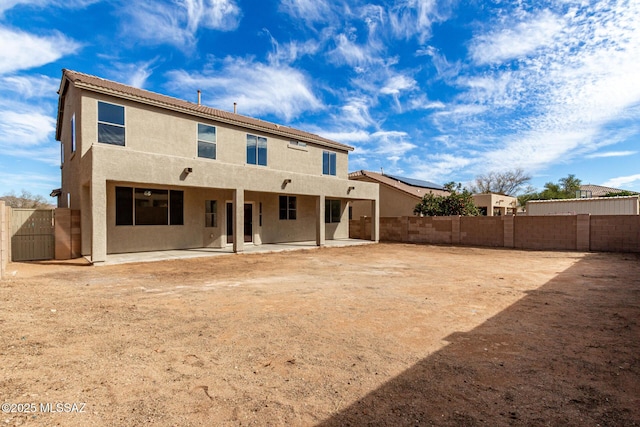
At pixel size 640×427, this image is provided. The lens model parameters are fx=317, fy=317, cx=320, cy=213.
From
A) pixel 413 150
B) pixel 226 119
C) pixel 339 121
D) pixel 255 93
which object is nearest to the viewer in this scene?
pixel 226 119

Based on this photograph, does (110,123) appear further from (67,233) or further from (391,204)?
(391,204)

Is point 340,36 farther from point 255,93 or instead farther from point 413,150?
point 413,150

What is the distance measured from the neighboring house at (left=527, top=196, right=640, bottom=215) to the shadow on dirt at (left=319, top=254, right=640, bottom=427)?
63.5ft

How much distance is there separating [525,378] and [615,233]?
16.6m

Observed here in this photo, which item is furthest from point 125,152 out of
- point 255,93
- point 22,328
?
point 255,93

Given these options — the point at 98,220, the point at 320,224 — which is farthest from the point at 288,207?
the point at 98,220

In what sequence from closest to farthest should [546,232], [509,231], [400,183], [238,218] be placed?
[238,218], [546,232], [509,231], [400,183]

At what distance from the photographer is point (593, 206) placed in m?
20.8

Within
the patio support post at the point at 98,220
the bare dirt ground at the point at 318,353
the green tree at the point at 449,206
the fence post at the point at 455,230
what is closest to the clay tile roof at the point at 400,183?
the green tree at the point at 449,206

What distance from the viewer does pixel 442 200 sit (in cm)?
2242

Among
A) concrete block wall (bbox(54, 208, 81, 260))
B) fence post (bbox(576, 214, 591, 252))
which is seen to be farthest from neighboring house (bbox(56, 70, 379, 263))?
fence post (bbox(576, 214, 591, 252))

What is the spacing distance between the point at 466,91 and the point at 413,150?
18.9 m

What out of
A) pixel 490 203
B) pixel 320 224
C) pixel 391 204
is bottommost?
pixel 320 224

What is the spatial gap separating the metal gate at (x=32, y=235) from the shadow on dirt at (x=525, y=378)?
13.3m
